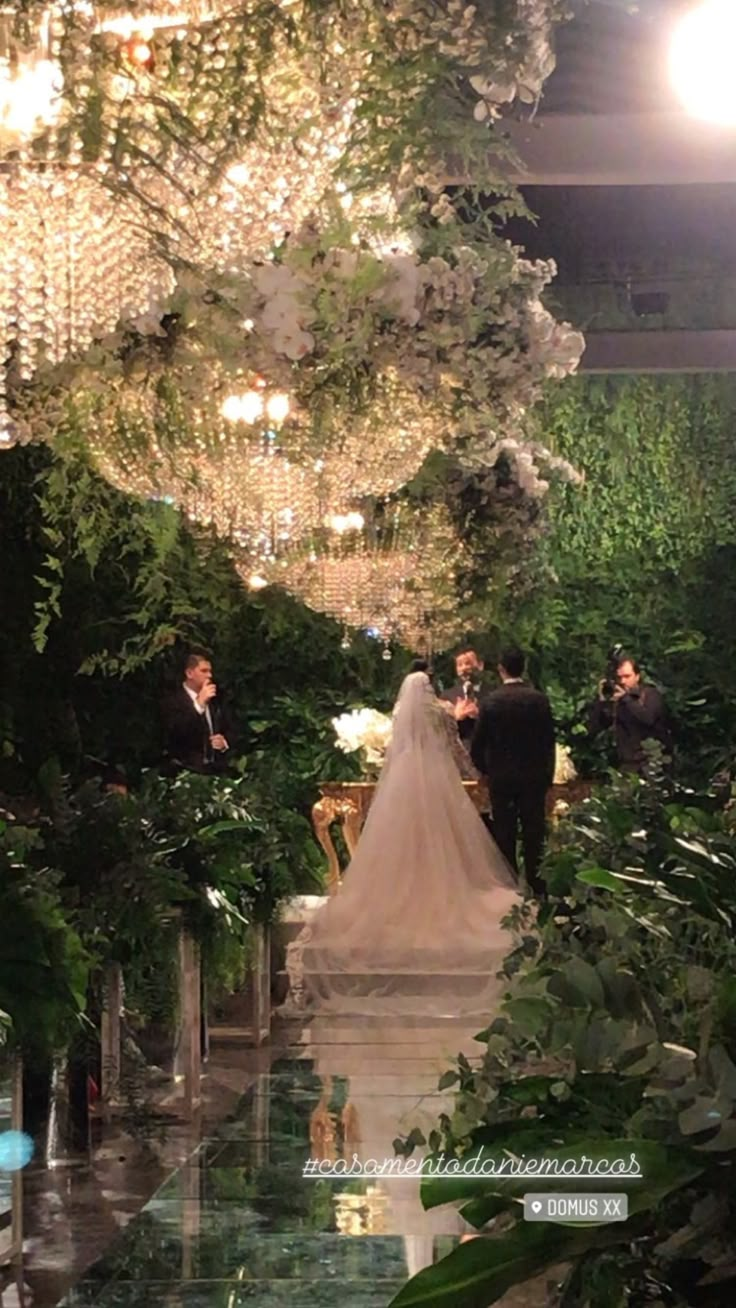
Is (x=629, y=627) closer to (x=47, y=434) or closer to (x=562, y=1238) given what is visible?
(x=47, y=434)

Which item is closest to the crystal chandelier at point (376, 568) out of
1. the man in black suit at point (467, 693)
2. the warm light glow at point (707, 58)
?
the man in black suit at point (467, 693)

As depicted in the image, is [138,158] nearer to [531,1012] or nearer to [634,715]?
[531,1012]

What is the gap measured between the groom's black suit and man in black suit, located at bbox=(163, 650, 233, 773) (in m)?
1.30

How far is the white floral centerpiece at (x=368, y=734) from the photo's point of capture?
328 inches

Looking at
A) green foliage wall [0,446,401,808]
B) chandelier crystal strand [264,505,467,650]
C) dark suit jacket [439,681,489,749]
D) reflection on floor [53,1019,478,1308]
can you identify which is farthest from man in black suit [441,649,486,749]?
reflection on floor [53,1019,478,1308]

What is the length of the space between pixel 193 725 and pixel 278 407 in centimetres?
267

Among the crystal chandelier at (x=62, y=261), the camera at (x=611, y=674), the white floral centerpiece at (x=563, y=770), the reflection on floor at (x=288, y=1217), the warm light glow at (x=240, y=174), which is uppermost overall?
the warm light glow at (x=240, y=174)

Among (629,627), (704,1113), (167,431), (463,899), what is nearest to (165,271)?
(167,431)

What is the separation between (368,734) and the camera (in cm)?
835

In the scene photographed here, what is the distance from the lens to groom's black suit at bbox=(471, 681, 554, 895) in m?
7.78

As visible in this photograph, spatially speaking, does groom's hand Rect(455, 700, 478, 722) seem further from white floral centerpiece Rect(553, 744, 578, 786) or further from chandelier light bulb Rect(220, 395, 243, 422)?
chandelier light bulb Rect(220, 395, 243, 422)

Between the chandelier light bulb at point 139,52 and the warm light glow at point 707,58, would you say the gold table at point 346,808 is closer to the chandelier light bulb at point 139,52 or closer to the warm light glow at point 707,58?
the warm light glow at point 707,58

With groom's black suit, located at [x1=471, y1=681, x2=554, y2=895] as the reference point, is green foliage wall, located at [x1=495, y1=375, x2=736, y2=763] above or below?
above

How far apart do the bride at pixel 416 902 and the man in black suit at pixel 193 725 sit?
2.79 feet
